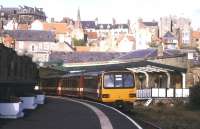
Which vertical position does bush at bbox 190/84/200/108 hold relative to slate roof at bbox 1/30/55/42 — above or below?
below

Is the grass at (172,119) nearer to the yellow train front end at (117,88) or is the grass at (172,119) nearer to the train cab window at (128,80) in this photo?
the yellow train front end at (117,88)

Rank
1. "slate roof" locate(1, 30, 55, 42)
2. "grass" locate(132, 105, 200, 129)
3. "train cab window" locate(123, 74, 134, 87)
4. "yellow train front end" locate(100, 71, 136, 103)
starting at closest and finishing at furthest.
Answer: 1. "grass" locate(132, 105, 200, 129)
2. "yellow train front end" locate(100, 71, 136, 103)
3. "train cab window" locate(123, 74, 134, 87)
4. "slate roof" locate(1, 30, 55, 42)

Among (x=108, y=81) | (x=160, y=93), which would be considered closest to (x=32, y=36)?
(x=160, y=93)

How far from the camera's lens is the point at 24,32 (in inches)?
7111

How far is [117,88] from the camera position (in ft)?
136

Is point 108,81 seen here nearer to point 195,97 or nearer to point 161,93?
point 195,97

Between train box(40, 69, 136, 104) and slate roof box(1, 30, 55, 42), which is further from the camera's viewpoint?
slate roof box(1, 30, 55, 42)

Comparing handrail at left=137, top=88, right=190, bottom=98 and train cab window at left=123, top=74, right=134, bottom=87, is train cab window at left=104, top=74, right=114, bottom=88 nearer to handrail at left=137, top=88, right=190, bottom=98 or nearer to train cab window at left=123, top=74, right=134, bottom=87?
train cab window at left=123, top=74, right=134, bottom=87

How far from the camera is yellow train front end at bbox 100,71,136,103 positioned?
41.0 meters

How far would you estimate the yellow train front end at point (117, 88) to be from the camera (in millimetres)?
41031

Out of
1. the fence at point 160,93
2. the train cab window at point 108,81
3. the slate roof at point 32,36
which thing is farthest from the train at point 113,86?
the slate roof at point 32,36

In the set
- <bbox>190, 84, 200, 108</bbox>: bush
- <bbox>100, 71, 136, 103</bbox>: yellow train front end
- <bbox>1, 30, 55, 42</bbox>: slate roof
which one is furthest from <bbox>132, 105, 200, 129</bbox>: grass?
<bbox>1, 30, 55, 42</bbox>: slate roof

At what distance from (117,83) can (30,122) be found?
22.4m

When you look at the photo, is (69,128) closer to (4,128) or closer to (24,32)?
(4,128)
